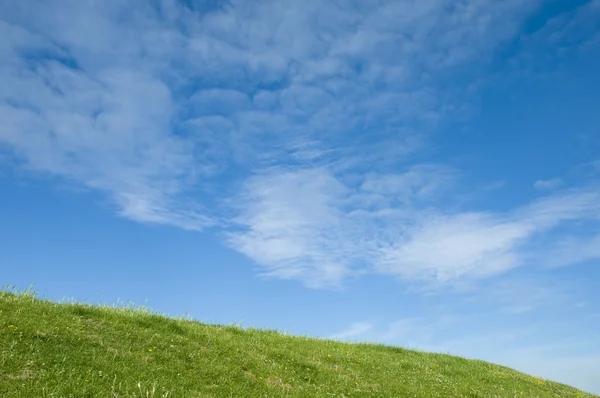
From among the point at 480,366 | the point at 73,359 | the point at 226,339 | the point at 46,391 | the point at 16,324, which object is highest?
the point at 480,366

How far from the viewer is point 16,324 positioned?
48.7 ft

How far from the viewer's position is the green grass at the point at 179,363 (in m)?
12.9

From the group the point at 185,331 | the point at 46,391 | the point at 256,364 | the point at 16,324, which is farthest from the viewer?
the point at 185,331

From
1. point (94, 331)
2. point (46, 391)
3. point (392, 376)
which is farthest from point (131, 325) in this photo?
point (392, 376)

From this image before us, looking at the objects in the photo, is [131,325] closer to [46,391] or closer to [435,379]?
[46,391]

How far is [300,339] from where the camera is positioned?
23.9 m

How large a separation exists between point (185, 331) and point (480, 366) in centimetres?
1723

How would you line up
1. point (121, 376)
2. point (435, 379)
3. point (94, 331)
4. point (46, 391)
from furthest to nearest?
point (435, 379) < point (94, 331) < point (121, 376) < point (46, 391)

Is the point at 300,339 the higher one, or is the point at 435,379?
the point at 300,339

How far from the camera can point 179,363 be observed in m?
15.5

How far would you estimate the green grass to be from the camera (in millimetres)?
12859

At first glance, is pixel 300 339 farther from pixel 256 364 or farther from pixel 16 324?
pixel 16 324

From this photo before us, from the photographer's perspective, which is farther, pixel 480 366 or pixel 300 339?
pixel 480 366

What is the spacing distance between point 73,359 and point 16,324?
106 inches
